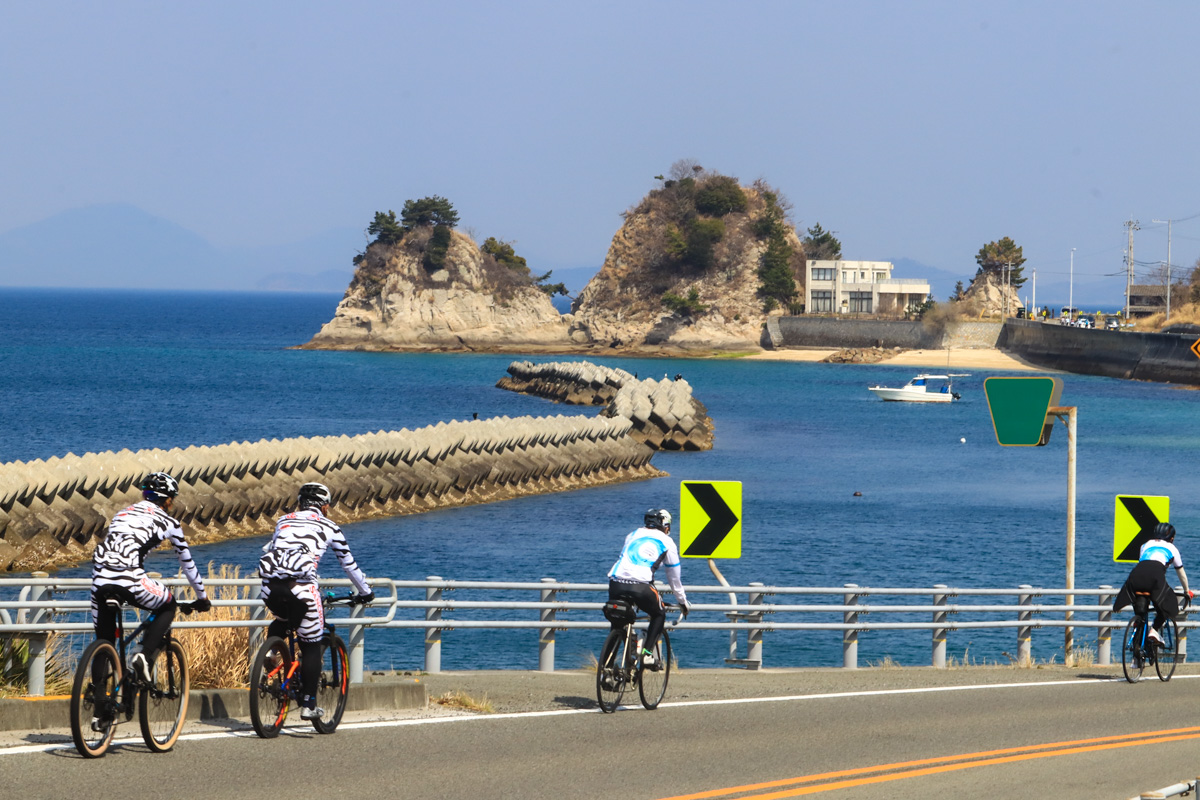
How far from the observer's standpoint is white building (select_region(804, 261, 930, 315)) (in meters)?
165

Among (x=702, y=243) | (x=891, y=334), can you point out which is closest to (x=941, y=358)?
(x=891, y=334)

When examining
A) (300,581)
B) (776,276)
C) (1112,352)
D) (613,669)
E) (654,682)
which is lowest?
(654,682)

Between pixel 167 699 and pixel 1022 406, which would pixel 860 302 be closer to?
pixel 1022 406

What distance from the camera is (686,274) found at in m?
167

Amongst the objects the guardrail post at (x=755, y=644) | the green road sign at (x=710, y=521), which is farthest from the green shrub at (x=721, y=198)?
the green road sign at (x=710, y=521)

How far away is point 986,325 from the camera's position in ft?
489

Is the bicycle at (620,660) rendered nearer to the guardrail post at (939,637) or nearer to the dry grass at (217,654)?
the dry grass at (217,654)

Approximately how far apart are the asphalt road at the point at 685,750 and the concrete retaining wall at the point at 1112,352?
10159cm

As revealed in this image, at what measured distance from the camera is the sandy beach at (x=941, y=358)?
138 m

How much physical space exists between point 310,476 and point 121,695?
30626 millimetres

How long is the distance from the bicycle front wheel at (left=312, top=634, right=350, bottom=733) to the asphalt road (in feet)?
0.47

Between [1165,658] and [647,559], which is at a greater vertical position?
[647,559]

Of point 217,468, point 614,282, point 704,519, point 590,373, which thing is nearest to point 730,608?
point 704,519

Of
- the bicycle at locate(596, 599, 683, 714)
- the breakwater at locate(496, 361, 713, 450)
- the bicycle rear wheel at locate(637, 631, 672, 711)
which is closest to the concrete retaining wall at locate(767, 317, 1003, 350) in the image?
the breakwater at locate(496, 361, 713, 450)
